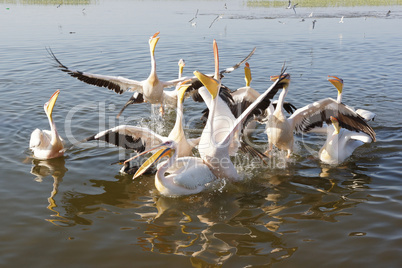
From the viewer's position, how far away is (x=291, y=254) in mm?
4047

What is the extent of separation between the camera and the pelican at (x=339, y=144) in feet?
20.1

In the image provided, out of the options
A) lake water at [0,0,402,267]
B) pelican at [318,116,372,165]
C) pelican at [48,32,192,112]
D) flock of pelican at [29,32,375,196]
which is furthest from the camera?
pelican at [48,32,192,112]

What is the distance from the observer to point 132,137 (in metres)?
5.96

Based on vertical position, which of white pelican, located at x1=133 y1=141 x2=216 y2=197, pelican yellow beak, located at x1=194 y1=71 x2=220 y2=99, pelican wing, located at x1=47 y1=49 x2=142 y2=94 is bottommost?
white pelican, located at x1=133 y1=141 x2=216 y2=197

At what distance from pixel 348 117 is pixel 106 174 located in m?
3.78

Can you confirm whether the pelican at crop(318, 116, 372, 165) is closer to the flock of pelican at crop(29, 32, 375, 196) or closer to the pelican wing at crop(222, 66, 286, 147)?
the flock of pelican at crop(29, 32, 375, 196)

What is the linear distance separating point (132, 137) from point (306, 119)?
2.82m

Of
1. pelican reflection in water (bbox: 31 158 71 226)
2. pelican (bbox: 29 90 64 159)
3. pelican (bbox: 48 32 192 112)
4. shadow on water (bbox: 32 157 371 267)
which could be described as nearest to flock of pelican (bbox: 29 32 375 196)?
pelican (bbox: 29 90 64 159)

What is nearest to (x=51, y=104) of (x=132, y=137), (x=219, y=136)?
(x=132, y=137)

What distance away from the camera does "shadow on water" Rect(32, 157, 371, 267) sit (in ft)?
13.6

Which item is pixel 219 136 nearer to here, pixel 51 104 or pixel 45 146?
pixel 45 146

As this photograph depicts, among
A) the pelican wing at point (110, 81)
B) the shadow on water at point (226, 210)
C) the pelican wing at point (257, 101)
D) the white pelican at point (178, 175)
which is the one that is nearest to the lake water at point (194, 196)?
the shadow on water at point (226, 210)

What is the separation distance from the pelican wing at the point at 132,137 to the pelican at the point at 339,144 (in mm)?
2466

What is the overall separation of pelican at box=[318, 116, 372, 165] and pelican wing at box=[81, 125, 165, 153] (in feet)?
8.09
